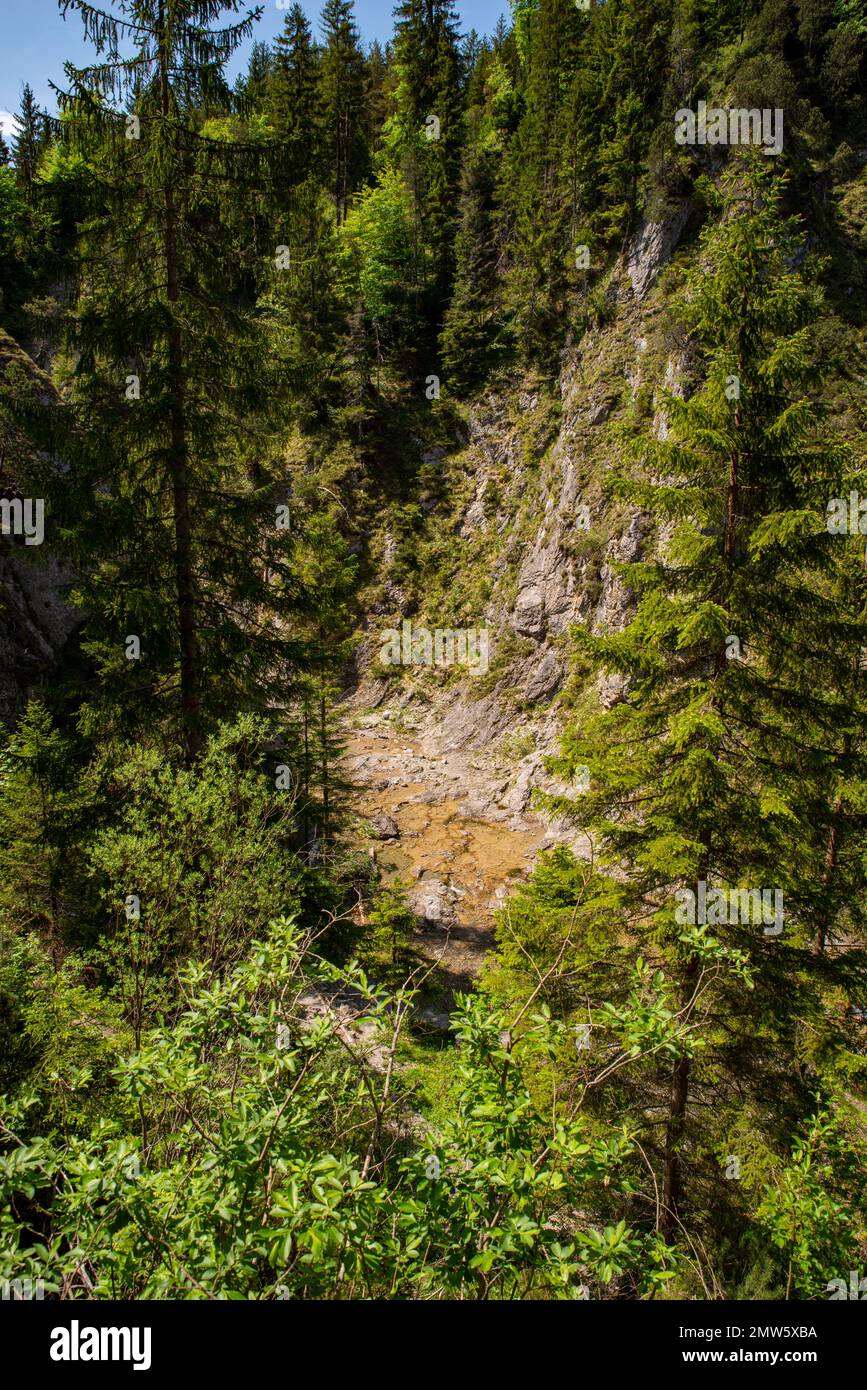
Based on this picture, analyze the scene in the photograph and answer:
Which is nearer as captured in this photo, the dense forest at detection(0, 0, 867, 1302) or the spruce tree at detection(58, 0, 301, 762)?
the dense forest at detection(0, 0, 867, 1302)

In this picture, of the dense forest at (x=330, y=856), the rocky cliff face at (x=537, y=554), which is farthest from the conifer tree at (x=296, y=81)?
the dense forest at (x=330, y=856)

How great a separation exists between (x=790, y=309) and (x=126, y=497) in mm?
8105

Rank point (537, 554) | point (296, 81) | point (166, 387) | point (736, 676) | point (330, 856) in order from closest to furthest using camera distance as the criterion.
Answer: point (736, 676) < point (166, 387) < point (330, 856) < point (537, 554) < point (296, 81)

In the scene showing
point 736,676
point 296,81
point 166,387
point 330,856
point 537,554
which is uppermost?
point 296,81

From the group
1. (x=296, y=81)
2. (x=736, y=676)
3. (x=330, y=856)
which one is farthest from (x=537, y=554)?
(x=296, y=81)

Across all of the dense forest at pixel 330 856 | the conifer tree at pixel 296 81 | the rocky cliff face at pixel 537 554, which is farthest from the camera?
the conifer tree at pixel 296 81

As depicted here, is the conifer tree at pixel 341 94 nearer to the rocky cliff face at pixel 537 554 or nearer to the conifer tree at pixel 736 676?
the rocky cliff face at pixel 537 554

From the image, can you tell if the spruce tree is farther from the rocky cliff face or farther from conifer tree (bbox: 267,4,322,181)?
conifer tree (bbox: 267,4,322,181)

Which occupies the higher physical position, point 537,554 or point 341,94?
point 341,94

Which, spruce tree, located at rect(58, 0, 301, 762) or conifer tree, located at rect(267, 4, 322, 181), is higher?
conifer tree, located at rect(267, 4, 322, 181)

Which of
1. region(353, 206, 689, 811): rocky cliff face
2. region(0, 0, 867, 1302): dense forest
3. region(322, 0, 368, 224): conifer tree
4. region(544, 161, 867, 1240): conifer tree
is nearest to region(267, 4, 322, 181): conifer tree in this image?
region(322, 0, 368, 224): conifer tree

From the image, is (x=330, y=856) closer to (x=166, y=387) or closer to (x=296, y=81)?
(x=166, y=387)
